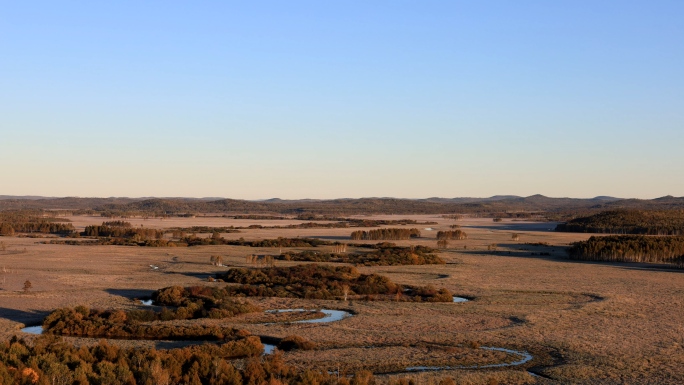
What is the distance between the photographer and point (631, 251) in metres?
51.2

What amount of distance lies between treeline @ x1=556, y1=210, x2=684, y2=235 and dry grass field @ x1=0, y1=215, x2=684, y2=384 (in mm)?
41820

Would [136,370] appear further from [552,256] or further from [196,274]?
[552,256]

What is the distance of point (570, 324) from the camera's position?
80.9 feet

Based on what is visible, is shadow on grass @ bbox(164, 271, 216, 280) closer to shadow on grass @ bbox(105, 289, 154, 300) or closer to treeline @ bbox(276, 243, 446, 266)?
shadow on grass @ bbox(105, 289, 154, 300)

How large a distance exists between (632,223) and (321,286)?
232 feet

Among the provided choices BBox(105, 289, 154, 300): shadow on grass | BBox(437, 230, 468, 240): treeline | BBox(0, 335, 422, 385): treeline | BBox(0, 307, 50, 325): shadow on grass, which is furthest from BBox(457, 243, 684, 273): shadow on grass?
BBox(0, 335, 422, 385): treeline

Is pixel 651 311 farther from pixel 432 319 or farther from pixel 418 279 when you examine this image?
pixel 418 279

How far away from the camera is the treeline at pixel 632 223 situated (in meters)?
86.2

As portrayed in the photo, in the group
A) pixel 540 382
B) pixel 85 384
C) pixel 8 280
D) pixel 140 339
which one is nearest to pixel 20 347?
pixel 85 384

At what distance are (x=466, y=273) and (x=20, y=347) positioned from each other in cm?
2781

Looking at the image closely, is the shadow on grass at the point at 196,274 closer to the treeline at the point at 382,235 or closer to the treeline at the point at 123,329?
the treeline at the point at 123,329

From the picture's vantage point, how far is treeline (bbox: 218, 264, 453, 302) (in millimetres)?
31016

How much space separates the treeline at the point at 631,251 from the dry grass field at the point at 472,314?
3.73 metres

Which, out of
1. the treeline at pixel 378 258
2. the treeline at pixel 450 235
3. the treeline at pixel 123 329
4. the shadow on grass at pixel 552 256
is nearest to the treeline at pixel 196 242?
the treeline at pixel 378 258
